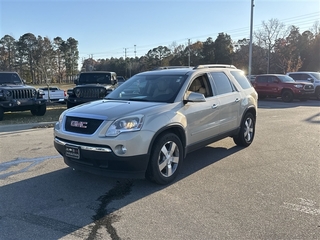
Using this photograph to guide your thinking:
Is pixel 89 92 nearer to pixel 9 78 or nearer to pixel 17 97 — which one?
pixel 17 97

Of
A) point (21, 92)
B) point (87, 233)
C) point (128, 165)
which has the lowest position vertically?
point (87, 233)

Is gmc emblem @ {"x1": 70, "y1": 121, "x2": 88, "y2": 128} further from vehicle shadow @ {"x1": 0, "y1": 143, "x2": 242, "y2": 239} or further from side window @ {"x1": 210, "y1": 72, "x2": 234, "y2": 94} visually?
side window @ {"x1": 210, "y1": 72, "x2": 234, "y2": 94}

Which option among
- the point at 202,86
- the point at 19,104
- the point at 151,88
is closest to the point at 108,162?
the point at 151,88

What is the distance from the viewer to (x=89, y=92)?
1288 cm

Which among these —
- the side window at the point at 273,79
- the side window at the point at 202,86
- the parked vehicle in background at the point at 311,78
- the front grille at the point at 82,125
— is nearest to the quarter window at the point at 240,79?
the side window at the point at 202,86

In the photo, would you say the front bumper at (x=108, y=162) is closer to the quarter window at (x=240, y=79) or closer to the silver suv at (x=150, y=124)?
the silver suv at (x=150, y=124)

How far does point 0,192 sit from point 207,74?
4.03 m

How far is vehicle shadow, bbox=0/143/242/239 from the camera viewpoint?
3.35m

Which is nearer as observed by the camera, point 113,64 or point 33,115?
point 33,115

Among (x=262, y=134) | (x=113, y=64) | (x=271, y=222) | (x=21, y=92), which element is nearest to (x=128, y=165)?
(x=271, y=222)

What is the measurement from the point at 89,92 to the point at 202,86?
820cm

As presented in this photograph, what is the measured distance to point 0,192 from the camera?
4.43 m

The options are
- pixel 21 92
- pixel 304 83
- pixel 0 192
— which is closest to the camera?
pixel 0 192

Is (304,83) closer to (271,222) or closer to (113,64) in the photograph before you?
(271,222)
